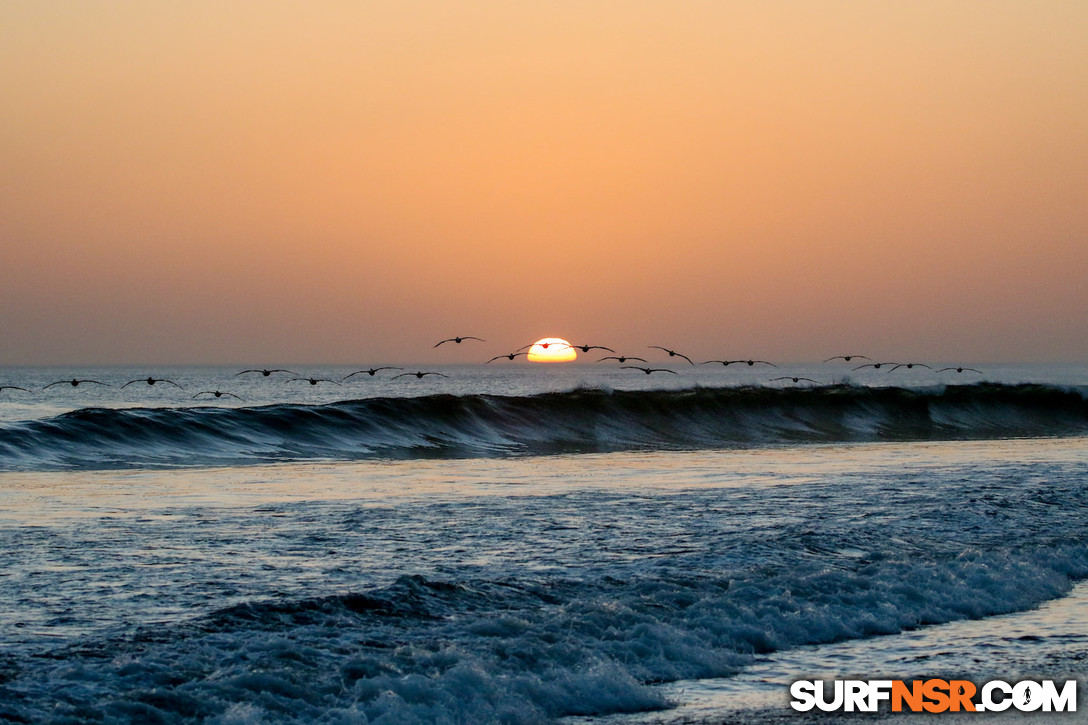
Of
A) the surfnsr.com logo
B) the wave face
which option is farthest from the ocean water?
the wave face

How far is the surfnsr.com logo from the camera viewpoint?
8.59m

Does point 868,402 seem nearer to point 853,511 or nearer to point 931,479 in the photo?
point 931,479

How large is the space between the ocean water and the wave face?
2489mm

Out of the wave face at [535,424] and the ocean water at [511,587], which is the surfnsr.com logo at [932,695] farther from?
the wave face at [535,424]

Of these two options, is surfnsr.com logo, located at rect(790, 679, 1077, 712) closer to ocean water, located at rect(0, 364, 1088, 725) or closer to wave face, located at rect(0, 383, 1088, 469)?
ocean water, located at rect(0, 364, 1088, 725)

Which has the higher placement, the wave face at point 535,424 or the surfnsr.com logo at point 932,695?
the wave face at point 535,424

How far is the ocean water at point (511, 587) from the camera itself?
27.9ft

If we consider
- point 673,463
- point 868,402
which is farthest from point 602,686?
point 868,402

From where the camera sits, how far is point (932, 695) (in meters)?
8.86

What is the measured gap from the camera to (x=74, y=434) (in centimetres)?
2977

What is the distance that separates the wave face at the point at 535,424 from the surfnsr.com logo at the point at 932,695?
70.0 feet

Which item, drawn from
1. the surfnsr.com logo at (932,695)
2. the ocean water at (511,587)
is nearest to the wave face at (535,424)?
the ocean water at (511,587)

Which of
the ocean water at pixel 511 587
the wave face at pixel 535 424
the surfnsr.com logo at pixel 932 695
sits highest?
the wave face at pixel 535 424

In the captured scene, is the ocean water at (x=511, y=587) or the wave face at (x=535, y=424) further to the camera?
the wave face at (x=535, y=424)
